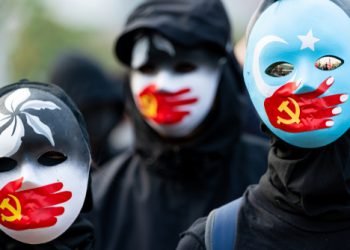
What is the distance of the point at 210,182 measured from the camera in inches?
197

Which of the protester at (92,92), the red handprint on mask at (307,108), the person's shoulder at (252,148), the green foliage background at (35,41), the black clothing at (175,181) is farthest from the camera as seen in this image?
the green foliage background at (35,41)

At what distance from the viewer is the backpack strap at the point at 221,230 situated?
3561 millimetres

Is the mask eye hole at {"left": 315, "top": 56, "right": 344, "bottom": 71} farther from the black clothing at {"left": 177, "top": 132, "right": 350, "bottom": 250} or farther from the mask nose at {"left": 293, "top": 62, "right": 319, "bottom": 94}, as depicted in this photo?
the black clothing at {"left": 177, "top": 132, "right": 350, "bottom": 250}

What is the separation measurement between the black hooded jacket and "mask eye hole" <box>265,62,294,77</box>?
1383mm

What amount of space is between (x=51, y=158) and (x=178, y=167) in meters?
1.50

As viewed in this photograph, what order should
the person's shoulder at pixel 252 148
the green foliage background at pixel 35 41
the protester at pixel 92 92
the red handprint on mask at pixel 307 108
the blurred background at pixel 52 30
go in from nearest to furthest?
the red handprint on mask at pixel 307 108 → the person's shoulder at pixel 252 148 → the protester at pixel 92 92 → the blurred background at pixel 52 30 → the green foliage background at pixel 35 41

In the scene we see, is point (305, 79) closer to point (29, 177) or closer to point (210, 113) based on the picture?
point (29, 177)

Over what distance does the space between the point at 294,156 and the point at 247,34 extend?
1.60 feet

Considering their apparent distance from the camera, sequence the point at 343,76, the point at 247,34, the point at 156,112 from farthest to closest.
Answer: the point at 156,112, the point at 247,34, the point at 343,76

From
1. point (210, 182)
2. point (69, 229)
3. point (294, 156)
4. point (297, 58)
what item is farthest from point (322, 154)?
point (210, 182)

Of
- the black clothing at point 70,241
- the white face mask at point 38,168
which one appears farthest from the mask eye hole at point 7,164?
the black clothing at point 70,241

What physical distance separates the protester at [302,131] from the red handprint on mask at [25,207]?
0.49 meters

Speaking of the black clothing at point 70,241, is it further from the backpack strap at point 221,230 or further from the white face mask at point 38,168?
the backpack strap at point 221,230

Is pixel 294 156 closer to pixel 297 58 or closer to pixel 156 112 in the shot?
pixel 297 58
